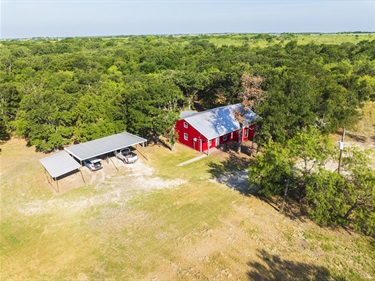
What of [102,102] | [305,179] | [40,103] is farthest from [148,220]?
[40,103]

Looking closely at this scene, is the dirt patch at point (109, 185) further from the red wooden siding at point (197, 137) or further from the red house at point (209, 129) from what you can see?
the red house at point (209, 129)

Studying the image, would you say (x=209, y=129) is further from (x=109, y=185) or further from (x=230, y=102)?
(x=230, y=102)

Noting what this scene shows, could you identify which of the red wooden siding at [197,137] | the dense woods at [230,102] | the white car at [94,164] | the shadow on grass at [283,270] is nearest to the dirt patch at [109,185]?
the white car at [94,164]

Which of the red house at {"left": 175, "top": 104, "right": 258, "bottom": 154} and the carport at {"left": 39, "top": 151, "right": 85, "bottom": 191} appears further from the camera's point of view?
the red house at {"left": 175, "top": 104, "right": 258, "bottom": 154}

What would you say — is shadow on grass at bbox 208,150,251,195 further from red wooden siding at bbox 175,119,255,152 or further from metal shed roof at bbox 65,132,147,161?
metal shed roof at bbox 65,132,147,161

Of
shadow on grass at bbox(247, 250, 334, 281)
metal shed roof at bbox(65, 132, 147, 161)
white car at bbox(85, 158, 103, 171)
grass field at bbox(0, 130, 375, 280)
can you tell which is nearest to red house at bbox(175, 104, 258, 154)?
metal shed roof at bbox(65, 132, 147, 161)

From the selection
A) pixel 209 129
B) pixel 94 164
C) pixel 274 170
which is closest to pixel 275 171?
pixel 274 170

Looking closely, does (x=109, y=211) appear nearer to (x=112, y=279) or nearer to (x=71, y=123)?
(x=112, y=279)
